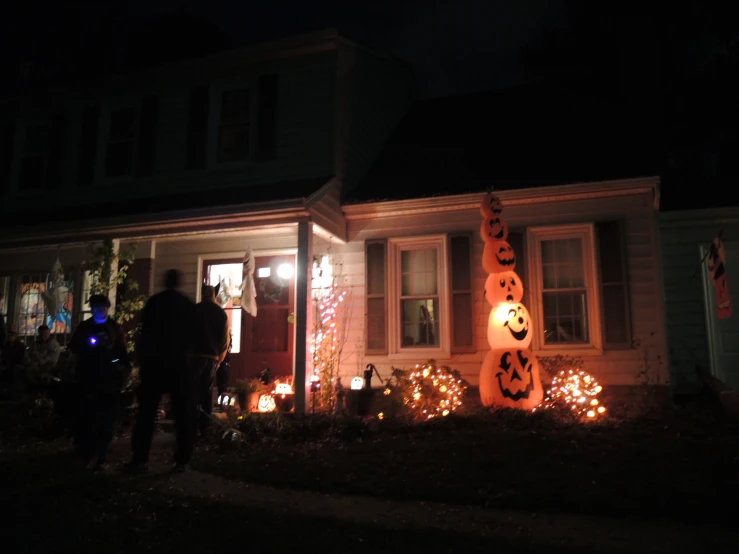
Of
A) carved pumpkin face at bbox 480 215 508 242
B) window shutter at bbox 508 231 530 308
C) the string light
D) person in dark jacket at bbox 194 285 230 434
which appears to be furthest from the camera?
window shutter at bbox 508 231 530 308

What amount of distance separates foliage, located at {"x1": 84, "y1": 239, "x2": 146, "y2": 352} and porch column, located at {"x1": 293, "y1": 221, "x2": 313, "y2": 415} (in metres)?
2.98

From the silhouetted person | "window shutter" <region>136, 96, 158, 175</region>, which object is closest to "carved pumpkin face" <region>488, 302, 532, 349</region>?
the silhouetted person

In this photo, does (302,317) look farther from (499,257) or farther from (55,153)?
(55,153)

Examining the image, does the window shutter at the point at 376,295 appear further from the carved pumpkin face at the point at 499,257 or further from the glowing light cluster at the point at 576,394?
the glowing light cluster at the point at 576,394

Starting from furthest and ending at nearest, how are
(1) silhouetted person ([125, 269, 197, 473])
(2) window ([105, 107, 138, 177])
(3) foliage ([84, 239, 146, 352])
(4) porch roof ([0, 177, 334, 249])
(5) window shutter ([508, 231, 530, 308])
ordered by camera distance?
1. (2) window ([105, 107, 138, 177])
2. (3) foliage ([84, 239, 146, 352])
3. (5) window shutter ([508, 231, 530, 308])
4. (4) porch roof ([0, 177, 334, 249])
5. (1) silhouetted person ([125, 269, 197, 473])

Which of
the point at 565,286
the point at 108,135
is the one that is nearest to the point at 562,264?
the point at 565,286

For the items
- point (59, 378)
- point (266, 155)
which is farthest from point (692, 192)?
point (59, 378)

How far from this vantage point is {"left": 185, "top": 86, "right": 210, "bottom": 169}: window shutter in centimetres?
1109

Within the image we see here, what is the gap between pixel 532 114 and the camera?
11.3 metres

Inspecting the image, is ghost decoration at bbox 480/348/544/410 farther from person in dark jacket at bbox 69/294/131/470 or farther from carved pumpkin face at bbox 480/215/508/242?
person in dark jacket at bbox 69/294/131/470

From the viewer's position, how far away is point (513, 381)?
311 inches

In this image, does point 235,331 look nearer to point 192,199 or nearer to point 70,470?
point 192,199

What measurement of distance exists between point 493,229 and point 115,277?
6.11 m

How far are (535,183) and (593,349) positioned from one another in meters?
2.40
